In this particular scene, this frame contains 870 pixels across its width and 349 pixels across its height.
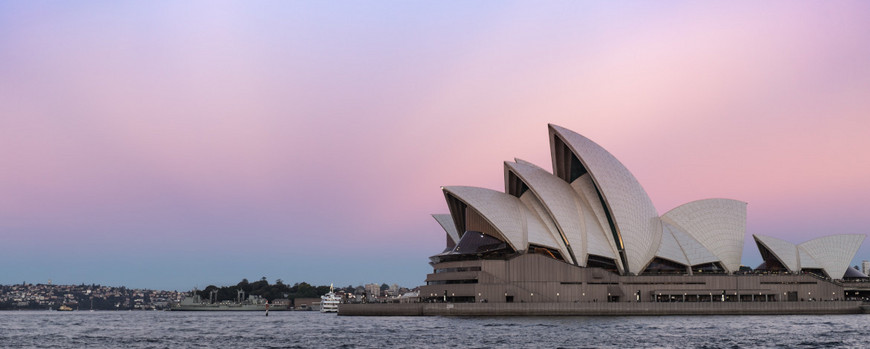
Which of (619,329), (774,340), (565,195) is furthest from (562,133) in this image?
(774,340)

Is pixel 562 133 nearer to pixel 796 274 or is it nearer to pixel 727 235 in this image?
pixel 727 235

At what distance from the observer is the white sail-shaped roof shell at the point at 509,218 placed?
84500 millimetres

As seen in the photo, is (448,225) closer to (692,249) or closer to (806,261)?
(692,249)

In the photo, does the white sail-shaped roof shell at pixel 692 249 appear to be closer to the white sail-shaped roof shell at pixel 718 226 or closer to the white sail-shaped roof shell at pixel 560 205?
the white sail-shaped roof shell at pixel 718 226

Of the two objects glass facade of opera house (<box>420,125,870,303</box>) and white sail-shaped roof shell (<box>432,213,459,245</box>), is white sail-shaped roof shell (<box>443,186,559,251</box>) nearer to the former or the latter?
glass facade of opera house (<box>420,125,870,303</box>)

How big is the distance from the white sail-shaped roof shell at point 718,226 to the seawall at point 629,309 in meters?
6.31

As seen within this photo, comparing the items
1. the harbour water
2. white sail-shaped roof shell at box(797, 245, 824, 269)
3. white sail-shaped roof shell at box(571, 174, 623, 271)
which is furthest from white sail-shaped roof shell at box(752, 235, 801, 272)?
the harbour water

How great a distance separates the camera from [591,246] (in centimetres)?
8506

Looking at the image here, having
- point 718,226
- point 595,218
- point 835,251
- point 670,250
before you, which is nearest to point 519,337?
point 595,218

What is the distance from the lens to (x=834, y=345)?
4588cm

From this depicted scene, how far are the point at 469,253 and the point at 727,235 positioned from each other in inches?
1134

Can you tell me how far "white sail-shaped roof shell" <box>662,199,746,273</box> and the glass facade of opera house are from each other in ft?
0.36

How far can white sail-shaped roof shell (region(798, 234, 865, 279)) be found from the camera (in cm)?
9450

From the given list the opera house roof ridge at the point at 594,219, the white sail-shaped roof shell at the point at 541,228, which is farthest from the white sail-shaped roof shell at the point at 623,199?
the white sail-shaped roof shell at the point at 541,228
